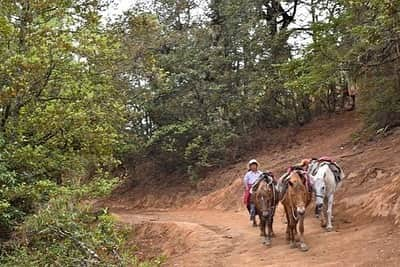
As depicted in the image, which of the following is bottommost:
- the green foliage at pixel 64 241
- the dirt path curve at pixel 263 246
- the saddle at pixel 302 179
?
the dirt path curve at pixel 263 246

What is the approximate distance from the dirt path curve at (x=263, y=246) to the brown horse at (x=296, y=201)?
341mm

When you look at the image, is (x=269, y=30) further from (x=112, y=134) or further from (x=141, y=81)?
(x=112, y=134)

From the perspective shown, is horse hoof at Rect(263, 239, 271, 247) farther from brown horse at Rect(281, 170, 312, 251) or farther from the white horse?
the white horse

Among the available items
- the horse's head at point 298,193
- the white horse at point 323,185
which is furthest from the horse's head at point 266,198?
the white horse at point 323,185

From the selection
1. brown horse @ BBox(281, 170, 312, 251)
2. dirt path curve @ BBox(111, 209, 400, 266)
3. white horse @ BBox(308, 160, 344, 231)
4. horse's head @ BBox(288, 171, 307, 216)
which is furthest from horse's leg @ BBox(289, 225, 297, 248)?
white horse @ BBox(308, 160, 344, 231)

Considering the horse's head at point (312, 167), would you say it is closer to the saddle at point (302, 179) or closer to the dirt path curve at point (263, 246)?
the saddle at point (302, 179)

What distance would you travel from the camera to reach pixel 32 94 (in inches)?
495

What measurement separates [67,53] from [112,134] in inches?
92.7

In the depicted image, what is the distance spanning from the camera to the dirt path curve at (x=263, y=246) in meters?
10.3

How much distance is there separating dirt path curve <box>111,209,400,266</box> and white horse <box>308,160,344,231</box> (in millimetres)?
377

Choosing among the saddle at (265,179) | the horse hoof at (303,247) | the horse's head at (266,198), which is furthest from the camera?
the saddle at (265,179)

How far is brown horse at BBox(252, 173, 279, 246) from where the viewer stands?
12516 millimetres

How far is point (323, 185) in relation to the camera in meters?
12.8

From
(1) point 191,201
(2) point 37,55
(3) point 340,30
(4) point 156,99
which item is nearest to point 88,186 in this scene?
(2) point 37,55
